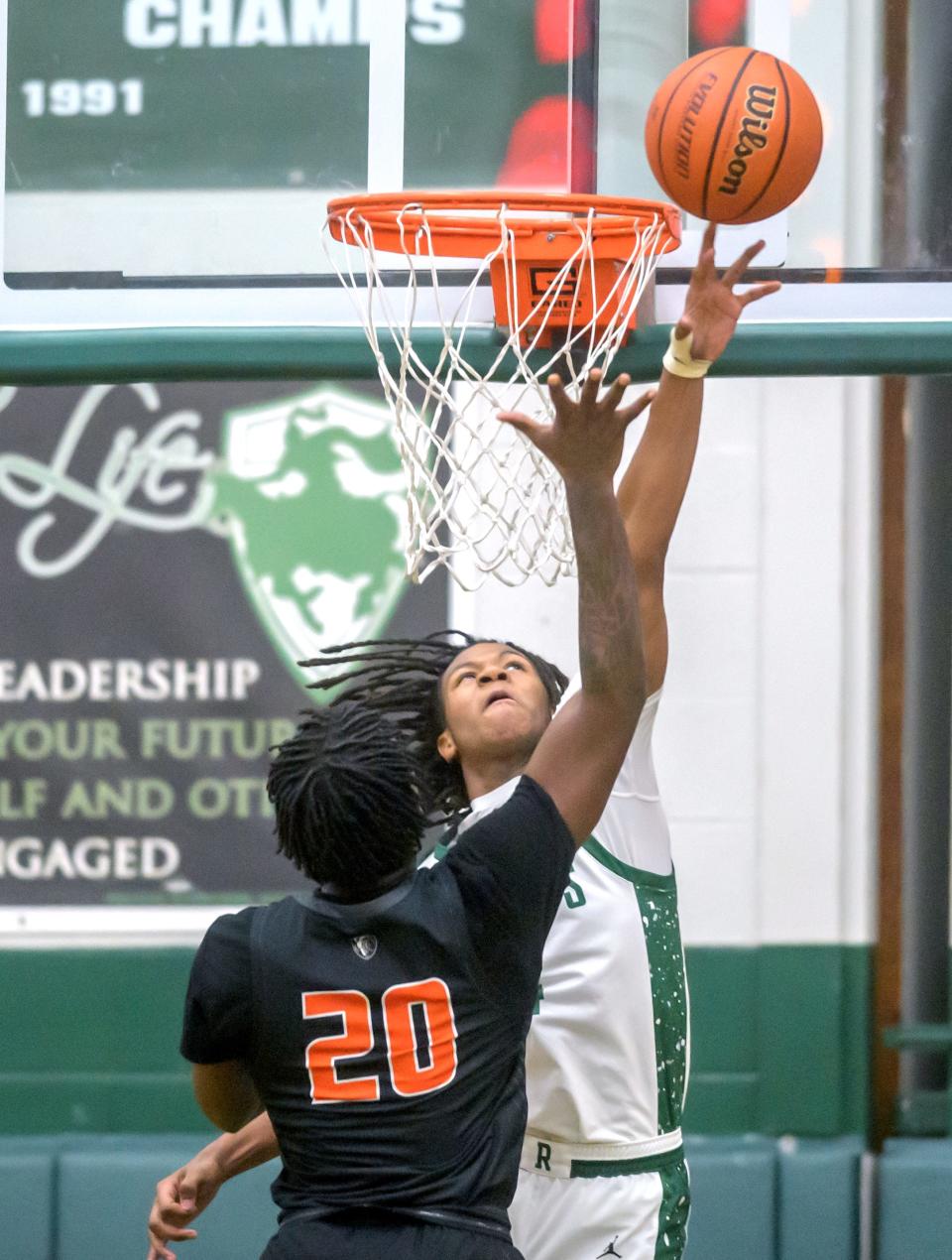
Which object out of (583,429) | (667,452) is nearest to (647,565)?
(667,452)

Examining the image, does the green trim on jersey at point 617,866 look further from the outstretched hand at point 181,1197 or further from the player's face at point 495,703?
the outstretched hand at point 181,1197

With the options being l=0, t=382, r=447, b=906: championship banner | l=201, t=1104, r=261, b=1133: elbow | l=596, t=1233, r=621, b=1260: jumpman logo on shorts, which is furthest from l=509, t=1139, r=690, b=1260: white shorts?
l=0, t=382, r=447, b=906: championship banner

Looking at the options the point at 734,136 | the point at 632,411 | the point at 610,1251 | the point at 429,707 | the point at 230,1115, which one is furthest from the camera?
the point at 429,707

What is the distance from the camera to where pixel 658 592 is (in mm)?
2633

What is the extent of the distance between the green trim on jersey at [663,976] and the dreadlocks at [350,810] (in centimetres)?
68

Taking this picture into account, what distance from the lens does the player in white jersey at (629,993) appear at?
104 inches

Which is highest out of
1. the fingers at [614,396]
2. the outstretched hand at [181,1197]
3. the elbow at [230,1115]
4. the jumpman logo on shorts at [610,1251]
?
the fingers at [614,396]

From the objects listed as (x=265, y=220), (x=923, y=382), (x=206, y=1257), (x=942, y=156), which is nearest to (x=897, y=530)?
(x=923, y=382)

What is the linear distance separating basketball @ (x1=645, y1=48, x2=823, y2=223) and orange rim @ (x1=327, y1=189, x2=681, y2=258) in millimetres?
143

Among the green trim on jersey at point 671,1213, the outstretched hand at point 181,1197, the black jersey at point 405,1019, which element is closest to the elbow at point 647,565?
the black jersey at point 405,1019

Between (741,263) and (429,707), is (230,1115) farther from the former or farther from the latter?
(741,263)

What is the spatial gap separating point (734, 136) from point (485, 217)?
1.77ft

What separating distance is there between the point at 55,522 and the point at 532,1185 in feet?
8.71

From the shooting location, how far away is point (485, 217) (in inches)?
127
